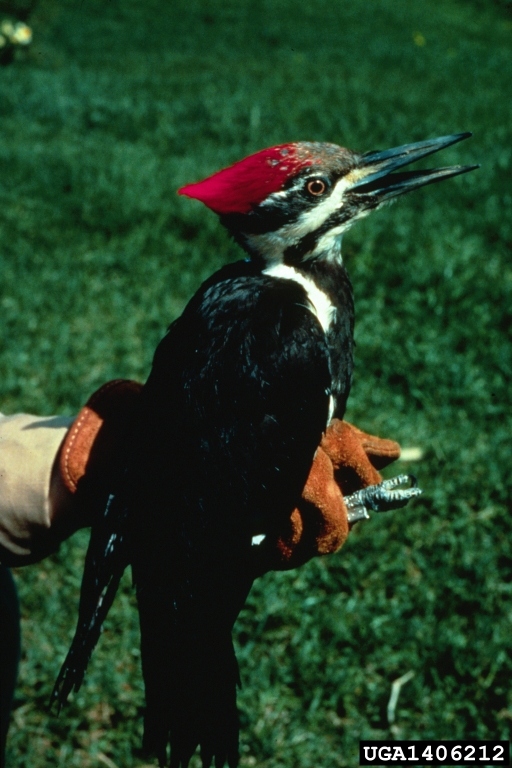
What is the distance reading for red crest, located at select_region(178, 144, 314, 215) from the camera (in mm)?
1915

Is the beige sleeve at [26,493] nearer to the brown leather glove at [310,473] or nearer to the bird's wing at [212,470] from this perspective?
the brown leather glove at [310,473]

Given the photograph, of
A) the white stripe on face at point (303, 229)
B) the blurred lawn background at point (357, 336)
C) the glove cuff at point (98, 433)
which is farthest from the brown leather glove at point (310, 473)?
the blurred lawn background at point (357, 336)

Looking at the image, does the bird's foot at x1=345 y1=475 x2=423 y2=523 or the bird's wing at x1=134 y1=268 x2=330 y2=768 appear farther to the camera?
the bird's foot at x1=345 y1=475 x2=423 y2=523

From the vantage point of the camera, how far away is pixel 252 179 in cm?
192

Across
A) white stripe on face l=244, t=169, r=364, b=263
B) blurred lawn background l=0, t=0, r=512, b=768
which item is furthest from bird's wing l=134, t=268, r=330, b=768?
blurred lawn background l=0, t=0, r=512, b=768

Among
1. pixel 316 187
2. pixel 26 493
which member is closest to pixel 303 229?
pixel 316 187

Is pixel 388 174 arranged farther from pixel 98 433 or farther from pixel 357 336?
pixel 357 336

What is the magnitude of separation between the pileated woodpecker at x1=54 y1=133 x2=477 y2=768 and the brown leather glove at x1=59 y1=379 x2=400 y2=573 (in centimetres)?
5

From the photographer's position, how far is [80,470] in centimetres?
199

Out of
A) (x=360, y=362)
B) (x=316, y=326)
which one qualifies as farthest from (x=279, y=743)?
(x=360, y=362)

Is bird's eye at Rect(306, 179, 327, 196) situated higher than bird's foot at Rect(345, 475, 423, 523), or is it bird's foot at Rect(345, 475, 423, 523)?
bird's eye at Rect(306, 179, 327, 196)

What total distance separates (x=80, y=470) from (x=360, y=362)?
2769 millimetres

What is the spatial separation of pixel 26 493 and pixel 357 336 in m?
3.00

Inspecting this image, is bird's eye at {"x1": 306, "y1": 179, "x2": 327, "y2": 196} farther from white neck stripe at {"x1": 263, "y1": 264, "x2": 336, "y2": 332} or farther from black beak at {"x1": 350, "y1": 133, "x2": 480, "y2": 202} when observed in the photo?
white neck stripe at {"x1": 263, "y1": 264, "x2": 336, "y2": 332}
